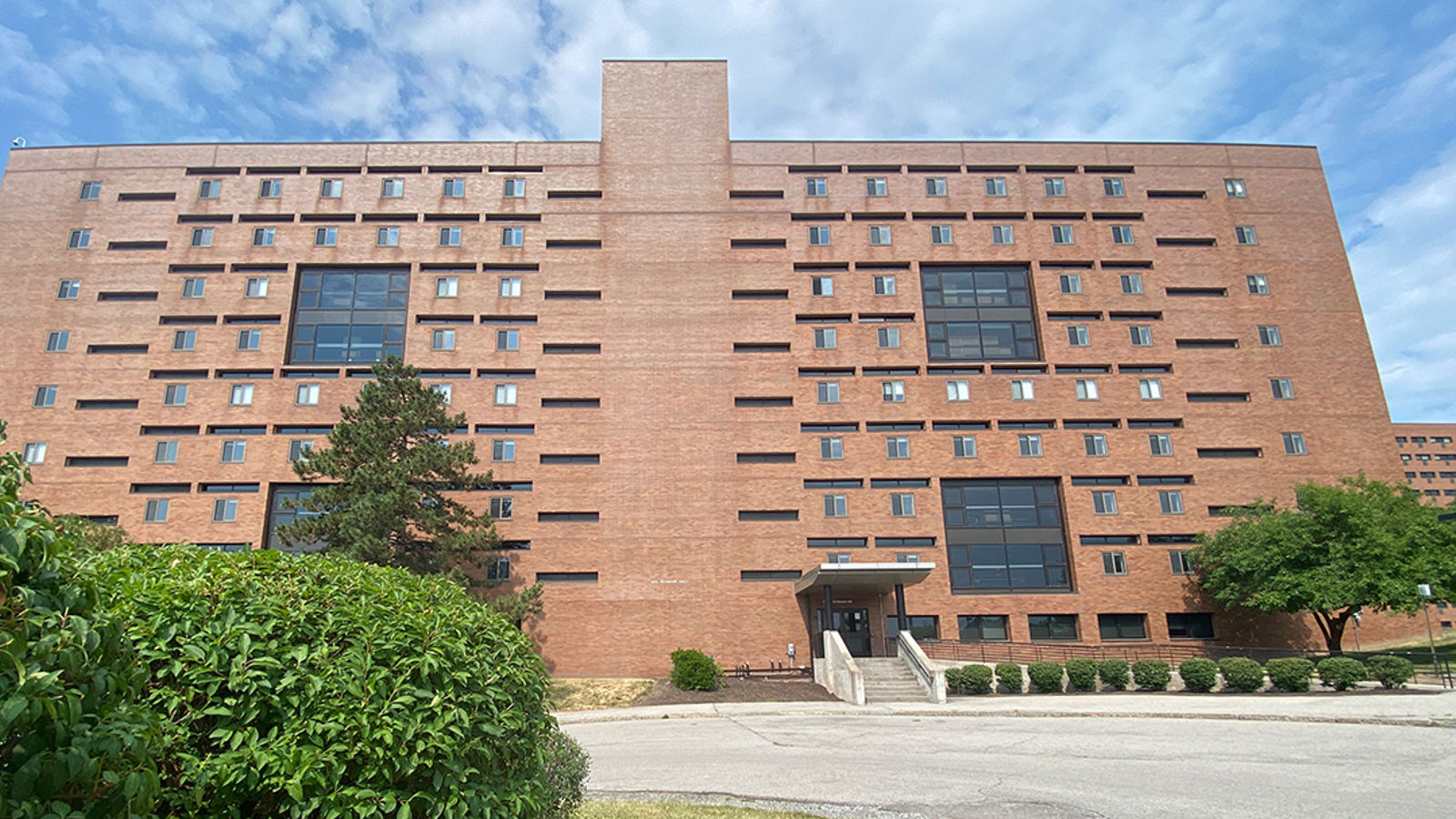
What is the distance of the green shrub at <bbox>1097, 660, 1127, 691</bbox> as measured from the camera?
29.1 metres

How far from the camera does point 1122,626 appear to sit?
122 ft

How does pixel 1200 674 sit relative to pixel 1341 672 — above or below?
below

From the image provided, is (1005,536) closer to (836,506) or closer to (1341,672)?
(836,506)

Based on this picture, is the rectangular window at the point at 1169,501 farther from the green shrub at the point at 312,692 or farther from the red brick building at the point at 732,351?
the green shrub at the point at 312,692

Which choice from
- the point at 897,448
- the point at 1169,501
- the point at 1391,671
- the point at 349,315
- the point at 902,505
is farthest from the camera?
the point at 349,315

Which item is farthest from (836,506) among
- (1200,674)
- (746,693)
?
(1200,674)

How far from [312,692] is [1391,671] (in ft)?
103

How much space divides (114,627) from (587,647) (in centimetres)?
3440

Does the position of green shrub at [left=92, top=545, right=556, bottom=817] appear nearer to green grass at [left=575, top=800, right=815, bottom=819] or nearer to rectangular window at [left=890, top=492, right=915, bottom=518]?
green grass at [left=575, top=800, right=815, bottom=819]

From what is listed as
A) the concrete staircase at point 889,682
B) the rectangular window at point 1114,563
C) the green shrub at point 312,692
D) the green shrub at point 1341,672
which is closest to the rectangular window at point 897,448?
the rectangular window at point 1114,563

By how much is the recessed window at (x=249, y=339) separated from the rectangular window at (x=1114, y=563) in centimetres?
4116

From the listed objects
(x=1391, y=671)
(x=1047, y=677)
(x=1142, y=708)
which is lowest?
(x=1142, y=708)

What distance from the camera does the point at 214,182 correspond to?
4250 cm

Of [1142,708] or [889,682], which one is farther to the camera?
[889,682]
